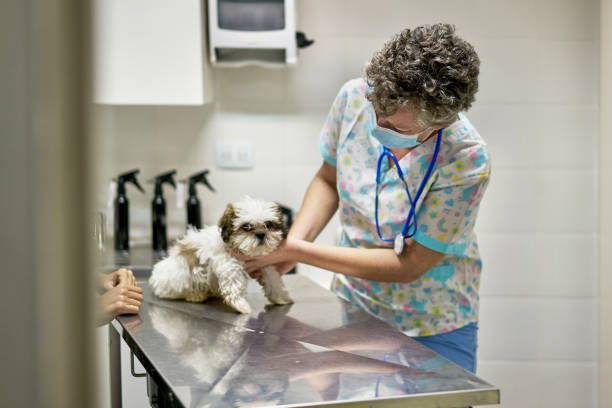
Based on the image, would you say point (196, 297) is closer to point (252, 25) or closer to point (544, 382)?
point (252, 25)

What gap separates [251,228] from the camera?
140cm

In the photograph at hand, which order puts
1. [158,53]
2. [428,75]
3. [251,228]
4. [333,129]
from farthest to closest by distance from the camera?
[158,53] < [333,129] < [251,228] < [428,75]

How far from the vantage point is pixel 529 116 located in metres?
2.87

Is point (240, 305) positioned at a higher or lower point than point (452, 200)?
lower

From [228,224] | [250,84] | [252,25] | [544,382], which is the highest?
[252,25]

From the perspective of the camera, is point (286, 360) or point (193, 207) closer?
point (286, 360)

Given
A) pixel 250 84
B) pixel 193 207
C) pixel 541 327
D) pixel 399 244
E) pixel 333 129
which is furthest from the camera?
pixel 541 327

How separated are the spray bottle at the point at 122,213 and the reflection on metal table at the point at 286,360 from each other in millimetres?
1122

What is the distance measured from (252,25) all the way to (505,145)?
1.26 m

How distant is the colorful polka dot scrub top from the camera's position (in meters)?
1.49

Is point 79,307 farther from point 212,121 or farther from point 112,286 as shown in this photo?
point 212,121

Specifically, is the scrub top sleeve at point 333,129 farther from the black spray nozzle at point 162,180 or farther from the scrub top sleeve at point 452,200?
the black spray nozzle at point 162,180

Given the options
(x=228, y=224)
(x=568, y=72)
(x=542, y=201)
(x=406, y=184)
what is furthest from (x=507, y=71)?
(x=228, y=224)

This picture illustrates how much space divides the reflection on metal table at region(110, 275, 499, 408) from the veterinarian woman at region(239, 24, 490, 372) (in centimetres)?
15
